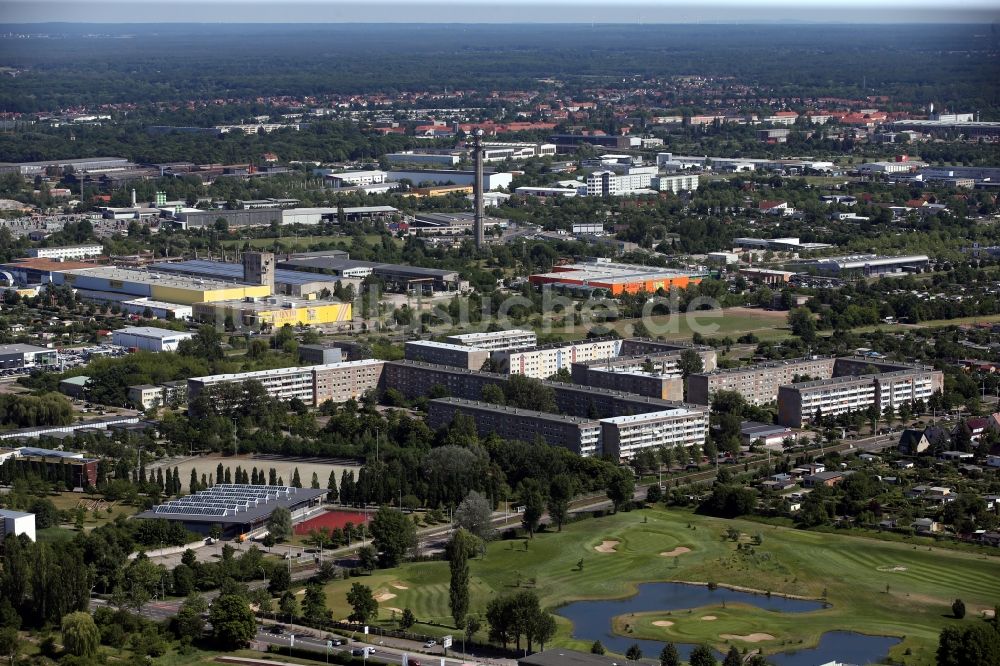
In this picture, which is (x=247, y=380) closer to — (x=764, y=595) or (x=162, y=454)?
(x=162, y=454)

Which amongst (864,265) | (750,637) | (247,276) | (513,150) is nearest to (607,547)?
(750,637)

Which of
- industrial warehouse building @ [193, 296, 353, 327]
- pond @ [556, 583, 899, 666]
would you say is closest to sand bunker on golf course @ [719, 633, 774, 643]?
pond @ [556, 583, 899, 666]

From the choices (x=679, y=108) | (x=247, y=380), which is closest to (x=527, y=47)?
(x=679, y=108)

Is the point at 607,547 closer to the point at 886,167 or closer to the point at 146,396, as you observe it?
the point at 146,396

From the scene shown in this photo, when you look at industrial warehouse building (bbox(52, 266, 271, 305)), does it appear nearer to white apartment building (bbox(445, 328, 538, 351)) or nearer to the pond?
white apartment building (bbox(445, 328, 538, 351))

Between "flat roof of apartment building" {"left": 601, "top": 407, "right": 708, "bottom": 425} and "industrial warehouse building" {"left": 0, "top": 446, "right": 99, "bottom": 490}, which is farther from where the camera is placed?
"flat roof of apartment building" {"left": 601, "top": 407, "right": 708, "bottom": 425}
